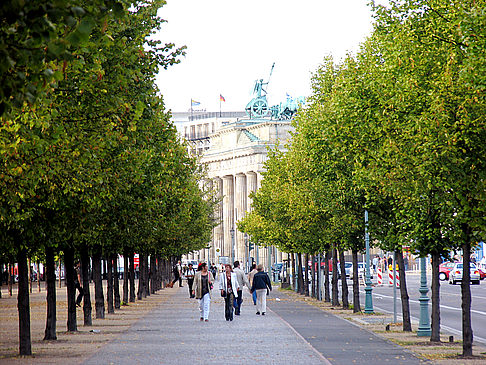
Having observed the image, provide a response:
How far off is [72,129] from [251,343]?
844cm

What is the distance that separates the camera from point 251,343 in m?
22.7

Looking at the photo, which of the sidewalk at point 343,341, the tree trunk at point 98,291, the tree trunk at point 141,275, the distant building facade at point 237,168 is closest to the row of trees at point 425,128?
the sidewalk at point 343,341

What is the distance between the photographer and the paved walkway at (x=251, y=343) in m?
18.6

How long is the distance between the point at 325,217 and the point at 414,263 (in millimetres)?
108609

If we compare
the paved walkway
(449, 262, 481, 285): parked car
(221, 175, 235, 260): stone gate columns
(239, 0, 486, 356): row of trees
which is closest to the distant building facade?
(221, 175, 235, 260): stone gate columns

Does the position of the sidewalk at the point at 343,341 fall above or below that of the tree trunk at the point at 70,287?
below

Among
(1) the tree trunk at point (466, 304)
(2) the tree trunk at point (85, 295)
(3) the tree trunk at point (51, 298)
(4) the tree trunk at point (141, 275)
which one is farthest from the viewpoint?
(4) the tree trunk at point (141, 275)

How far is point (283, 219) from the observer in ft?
175

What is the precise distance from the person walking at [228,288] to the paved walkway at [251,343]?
44 cm

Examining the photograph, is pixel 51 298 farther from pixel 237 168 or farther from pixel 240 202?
pixel 240 202

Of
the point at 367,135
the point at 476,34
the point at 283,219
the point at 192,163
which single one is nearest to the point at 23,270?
the point at 367,135

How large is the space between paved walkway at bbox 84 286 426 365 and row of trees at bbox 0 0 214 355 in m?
2.63

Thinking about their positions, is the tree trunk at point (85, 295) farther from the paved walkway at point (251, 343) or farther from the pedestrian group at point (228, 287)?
the pedestrian group at point (228, 287)

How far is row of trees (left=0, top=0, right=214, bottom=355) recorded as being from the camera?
693 centimetres
